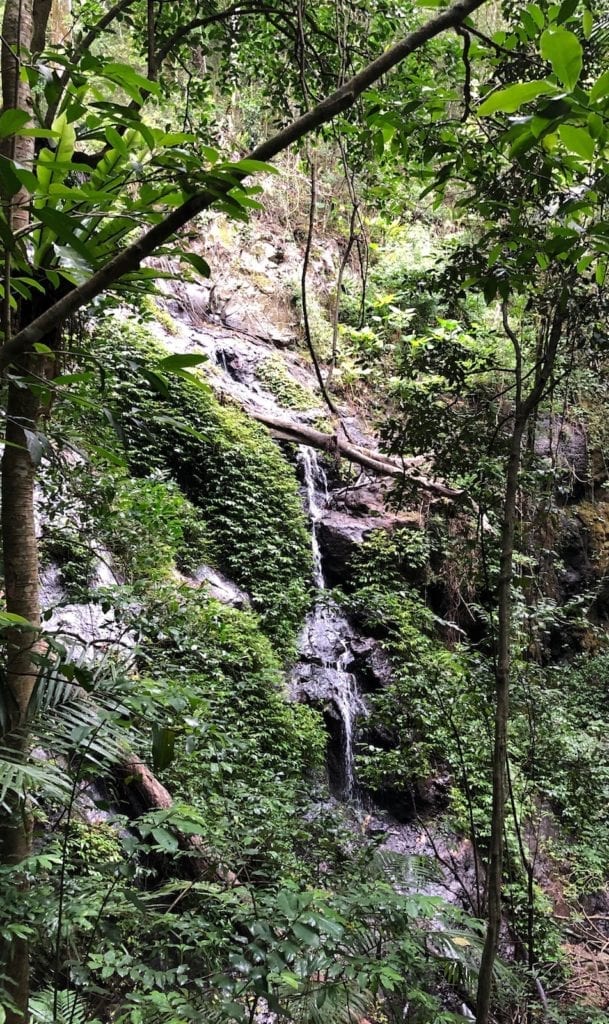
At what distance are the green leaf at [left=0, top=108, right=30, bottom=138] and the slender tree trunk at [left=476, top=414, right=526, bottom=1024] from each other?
2.15 m

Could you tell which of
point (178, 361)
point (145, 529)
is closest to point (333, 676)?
point (145, 529)

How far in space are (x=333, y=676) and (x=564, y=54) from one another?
21.7 feet

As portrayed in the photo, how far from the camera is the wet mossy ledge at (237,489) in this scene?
6.90 m

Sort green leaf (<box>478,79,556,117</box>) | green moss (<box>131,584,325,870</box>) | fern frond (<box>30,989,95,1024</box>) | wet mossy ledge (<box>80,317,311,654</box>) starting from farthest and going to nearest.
→ wet mossy ledge (<box>80,317,311,654</box>) → green moss (<box>131,584,325,870</box>) → fern frond (<box>30,989,95,1024</box>) → green leaf (<box>478,79,556,117</box>)

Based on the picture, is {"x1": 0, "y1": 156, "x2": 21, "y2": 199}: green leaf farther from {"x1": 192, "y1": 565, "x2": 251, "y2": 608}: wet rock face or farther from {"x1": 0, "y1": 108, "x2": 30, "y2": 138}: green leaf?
{"x1": 192, "y1": 565, "x2": 251, "y2": 608}: wet rock face

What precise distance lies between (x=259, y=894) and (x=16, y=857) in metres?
0.92

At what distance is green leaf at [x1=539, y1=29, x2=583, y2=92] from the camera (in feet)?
2.52

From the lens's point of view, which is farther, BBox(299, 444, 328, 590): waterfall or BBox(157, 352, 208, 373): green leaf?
BBox(299, 444, 328, 590): waterfall

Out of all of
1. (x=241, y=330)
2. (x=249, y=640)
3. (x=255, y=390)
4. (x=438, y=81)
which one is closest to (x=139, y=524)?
(x=249, y=640)

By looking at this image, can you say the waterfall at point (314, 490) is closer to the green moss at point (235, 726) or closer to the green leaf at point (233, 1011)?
the green moss at point (235, 726)

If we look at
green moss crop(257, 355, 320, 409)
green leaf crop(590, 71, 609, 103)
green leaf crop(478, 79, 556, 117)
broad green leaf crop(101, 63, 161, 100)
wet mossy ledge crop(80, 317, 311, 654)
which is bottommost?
green leaf crop(478, 79, 556, 117)

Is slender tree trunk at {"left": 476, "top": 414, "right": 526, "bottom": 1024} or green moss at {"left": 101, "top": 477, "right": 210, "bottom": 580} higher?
green moss at {"left": 101, "top": 477, "right": 210, "bottom": 580}

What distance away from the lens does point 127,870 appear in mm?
1486

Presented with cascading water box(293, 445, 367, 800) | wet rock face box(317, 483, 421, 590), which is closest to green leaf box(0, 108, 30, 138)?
cascading water box(293, 445, 367, 800)
